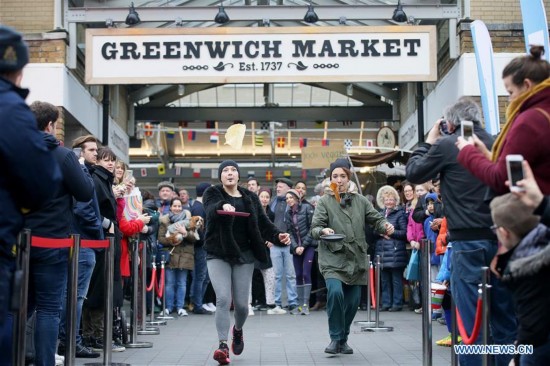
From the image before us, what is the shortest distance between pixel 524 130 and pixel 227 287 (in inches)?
195

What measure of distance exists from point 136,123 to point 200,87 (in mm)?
2472

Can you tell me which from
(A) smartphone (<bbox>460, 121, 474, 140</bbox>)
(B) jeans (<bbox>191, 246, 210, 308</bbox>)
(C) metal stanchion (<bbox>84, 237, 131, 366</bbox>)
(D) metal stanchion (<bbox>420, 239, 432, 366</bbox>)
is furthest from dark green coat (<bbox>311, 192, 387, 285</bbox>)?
(B) jeans (<bbox>191, 246, 210, 308</bbox>)

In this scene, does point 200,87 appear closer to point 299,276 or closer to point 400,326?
point 299,276

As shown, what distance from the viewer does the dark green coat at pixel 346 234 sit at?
10.1 meters

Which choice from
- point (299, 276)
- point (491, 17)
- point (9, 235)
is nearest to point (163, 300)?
point (299, 276)

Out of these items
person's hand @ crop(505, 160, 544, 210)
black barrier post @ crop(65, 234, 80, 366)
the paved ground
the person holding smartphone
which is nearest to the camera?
person's hand @ crop(505, 160, 544, 210)

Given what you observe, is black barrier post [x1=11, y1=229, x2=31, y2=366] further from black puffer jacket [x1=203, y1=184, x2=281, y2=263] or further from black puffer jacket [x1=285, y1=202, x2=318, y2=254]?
black puffer jacket [x1=285, y1=202, x2=318, y2=254]

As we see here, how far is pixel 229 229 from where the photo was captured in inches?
375

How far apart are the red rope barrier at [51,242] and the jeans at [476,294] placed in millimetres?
2905

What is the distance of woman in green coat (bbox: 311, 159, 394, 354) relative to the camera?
10102mm

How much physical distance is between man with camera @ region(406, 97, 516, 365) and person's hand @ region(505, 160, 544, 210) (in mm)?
1612

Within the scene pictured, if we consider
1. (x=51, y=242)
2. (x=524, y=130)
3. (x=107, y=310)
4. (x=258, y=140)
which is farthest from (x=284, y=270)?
(x=258, y=140)

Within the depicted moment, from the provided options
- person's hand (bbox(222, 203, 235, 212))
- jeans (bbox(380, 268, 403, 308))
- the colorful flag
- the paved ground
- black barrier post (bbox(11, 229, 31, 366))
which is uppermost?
the colorful flag

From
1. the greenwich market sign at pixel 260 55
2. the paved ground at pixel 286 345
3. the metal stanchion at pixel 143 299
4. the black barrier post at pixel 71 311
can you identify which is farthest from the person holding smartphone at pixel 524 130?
the greenwich market sign at pixel 260 55
